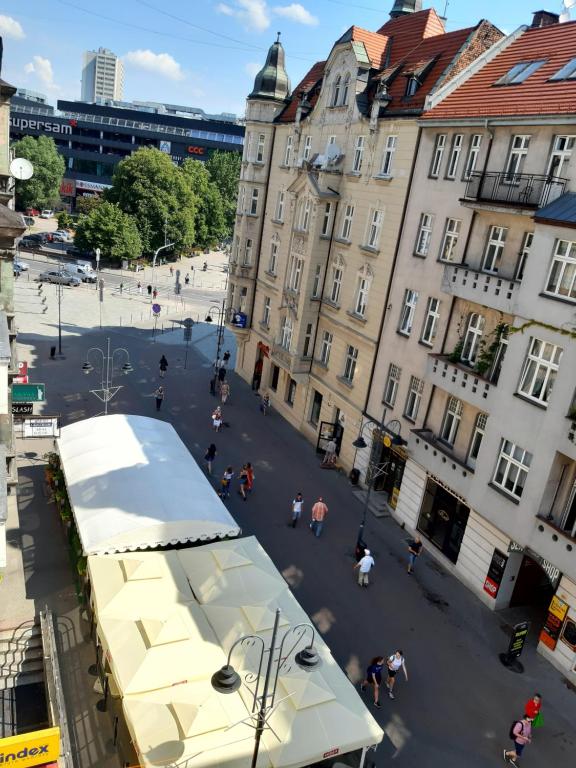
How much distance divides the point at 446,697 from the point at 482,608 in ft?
16.3

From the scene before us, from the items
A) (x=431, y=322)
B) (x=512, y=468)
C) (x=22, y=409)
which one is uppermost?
(x=431, y=322)

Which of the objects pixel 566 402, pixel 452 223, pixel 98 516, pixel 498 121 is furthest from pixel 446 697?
pixel 498 121

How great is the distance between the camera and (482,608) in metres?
21.0

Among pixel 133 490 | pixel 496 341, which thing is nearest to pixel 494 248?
pixel 496 341

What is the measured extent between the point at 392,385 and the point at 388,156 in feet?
34.0

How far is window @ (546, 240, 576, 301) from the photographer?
683 inches

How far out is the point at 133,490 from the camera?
19641 mm

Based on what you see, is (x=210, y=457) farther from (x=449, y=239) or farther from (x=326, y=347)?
(x=449, y=239)

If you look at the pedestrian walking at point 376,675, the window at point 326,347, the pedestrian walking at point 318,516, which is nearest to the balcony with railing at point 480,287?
the pedestrian walking at point 318,516

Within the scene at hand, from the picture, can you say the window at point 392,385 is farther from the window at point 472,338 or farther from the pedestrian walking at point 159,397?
the pedestrian walking at point 159,397

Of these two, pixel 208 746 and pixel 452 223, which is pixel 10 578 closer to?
pixel 208 746

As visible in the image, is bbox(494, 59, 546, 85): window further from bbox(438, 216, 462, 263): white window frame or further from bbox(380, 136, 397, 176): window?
bbox(438, 216, 462, 263): white window frame

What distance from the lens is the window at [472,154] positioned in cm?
2214

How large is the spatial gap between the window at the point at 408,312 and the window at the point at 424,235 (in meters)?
1.69
